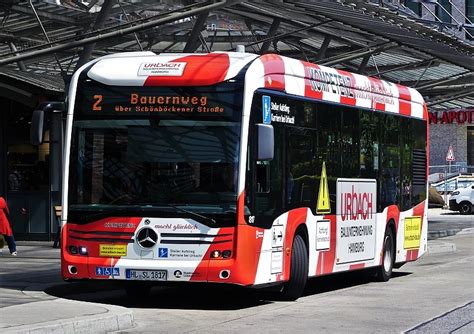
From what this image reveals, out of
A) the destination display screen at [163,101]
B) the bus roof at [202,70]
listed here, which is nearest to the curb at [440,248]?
the bus roof at [202,70]

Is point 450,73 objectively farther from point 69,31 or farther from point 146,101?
point 146,101

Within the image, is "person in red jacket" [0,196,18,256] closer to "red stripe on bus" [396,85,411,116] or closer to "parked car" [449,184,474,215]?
"red stripe on bus" [396,85,411,116]

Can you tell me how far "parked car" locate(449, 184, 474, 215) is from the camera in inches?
2196

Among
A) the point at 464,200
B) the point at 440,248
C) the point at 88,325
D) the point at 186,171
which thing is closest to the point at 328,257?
the point at 186,171

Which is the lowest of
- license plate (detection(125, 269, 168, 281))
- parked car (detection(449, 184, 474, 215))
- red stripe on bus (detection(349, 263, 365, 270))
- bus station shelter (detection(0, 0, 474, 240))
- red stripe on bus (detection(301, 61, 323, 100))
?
red stripe on bus (detection(349, 263, 365, 270))

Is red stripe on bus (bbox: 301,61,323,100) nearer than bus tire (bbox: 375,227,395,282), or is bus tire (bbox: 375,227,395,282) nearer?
red stripe on bus (bbox: 301,61,323,100)

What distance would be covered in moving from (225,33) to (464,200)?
75.2 ft

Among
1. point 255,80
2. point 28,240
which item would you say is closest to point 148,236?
point 255,80

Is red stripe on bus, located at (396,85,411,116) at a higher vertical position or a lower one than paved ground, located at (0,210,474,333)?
higher

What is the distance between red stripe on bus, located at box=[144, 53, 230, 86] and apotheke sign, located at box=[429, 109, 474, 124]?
6105 centimetres

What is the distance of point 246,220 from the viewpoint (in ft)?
47.0

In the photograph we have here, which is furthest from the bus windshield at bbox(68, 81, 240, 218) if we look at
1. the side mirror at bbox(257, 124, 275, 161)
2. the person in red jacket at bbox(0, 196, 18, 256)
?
the person in red jacket at bbox(0, 196, 18, 256)

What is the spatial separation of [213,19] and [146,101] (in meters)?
17.3

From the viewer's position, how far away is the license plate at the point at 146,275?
14.3 meters
